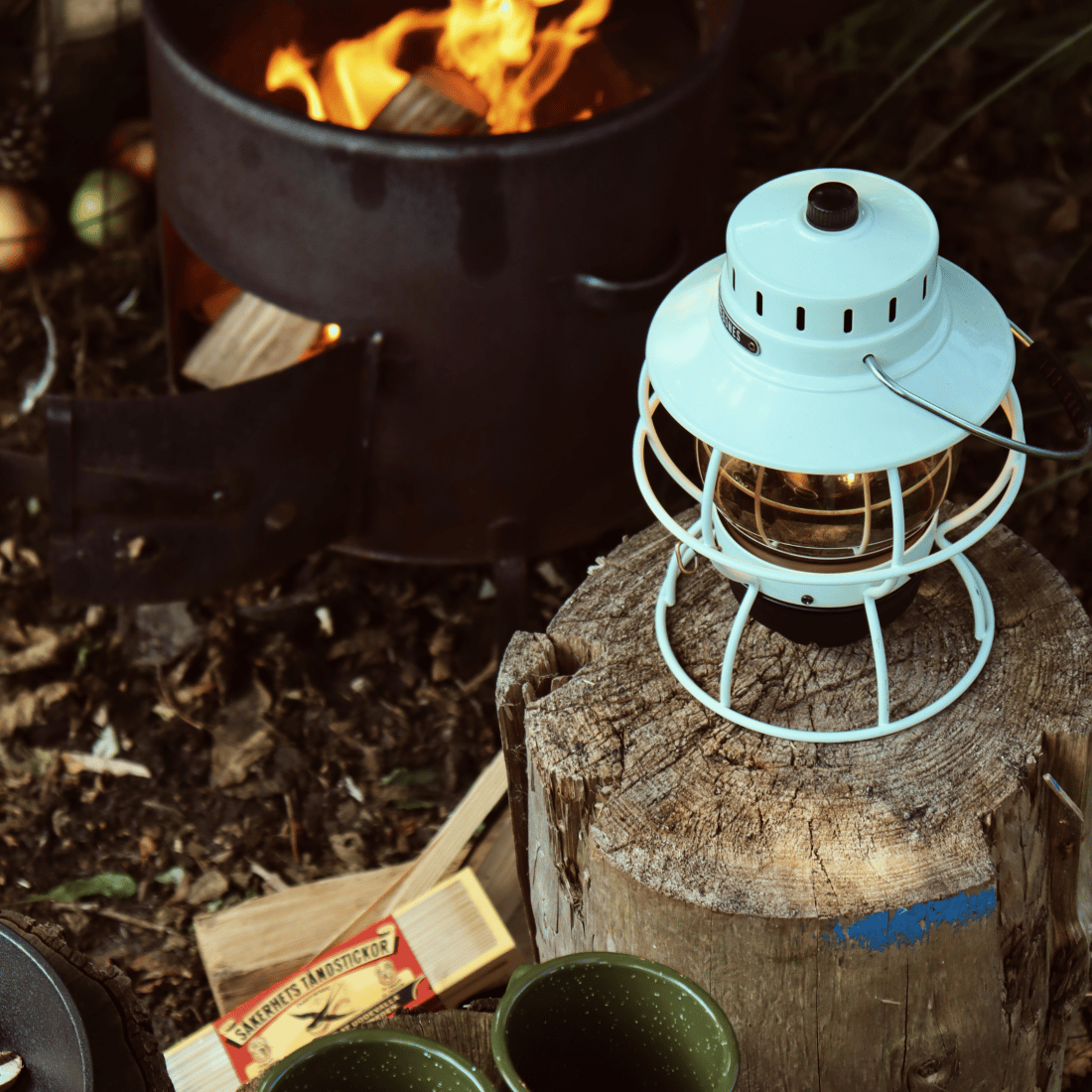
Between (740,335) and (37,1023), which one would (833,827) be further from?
(37,1023)

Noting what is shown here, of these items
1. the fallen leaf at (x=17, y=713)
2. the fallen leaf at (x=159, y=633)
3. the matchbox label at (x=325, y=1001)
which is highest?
the matchbox label at (x=325, y=1001)

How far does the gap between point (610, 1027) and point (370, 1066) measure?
0.75ft

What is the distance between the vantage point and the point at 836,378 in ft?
4.49

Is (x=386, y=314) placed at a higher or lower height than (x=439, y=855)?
higher

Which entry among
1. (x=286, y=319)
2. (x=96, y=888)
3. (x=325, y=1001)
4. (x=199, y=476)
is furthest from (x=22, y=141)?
(x=325, y=1001)

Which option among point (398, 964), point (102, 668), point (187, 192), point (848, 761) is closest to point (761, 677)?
point (848, 761)

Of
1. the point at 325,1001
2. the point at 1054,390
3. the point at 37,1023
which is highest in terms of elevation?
the point at 1054,390

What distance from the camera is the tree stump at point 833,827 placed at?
1.54 meters

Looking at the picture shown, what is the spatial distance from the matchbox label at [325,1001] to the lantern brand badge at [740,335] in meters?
1.10

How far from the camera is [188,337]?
111 inches

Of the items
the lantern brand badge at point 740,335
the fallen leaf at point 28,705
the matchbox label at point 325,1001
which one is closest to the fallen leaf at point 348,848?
the matchbox label at point 325,1001

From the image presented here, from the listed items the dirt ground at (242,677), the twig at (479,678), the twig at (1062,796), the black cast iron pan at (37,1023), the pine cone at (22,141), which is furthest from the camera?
the pine cone at (22,141)

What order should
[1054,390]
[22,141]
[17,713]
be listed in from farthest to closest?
1. [22,141]
2. [17,713]
3. [1054,390]

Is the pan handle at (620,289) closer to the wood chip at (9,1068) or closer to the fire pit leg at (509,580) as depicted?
the fire pit leg at (509,580)
